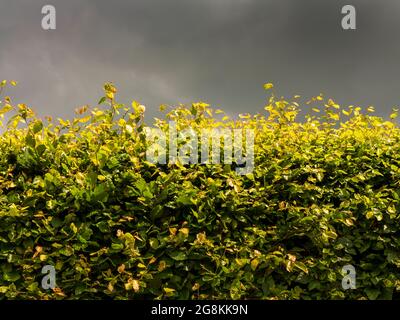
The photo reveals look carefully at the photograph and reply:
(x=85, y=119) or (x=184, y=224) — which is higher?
(x=85, y=119)

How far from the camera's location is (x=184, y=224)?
493 cm

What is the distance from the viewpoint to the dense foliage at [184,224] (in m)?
4.89

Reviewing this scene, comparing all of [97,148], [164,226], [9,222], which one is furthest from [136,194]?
[9,222]

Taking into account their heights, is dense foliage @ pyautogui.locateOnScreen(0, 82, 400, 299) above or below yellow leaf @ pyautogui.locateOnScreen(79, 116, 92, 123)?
below

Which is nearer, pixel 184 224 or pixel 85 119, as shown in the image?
pixel 184 224

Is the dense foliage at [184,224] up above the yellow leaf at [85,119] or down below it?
below

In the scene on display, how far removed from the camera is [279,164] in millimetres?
5441

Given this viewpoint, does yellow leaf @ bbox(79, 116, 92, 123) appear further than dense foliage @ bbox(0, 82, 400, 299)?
Yes

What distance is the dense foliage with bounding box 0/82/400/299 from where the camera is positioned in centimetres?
489

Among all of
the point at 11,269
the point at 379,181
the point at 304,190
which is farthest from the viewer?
the point at 379,181

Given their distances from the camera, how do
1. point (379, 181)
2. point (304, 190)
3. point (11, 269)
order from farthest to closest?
point (379, 181), point (304, 190), point (11, 269)

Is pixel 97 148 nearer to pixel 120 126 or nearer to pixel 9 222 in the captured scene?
pixel 120 126

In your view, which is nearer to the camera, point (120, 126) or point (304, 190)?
point (304, 190)
